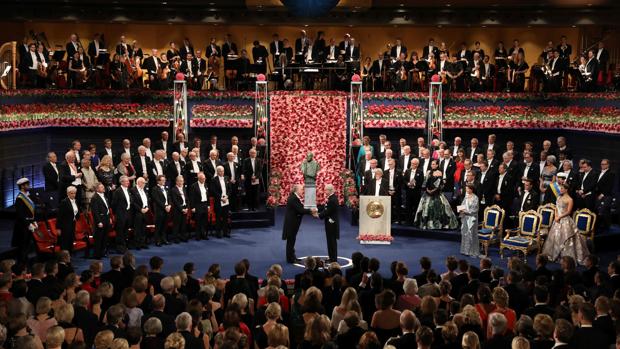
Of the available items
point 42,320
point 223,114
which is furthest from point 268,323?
point 223,114

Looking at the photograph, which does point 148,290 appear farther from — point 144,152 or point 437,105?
point 437,105

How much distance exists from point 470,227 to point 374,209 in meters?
2.04

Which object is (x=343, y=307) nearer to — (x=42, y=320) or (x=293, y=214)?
(x=42, y=320)

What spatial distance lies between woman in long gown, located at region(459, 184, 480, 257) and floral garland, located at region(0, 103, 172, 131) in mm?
10285

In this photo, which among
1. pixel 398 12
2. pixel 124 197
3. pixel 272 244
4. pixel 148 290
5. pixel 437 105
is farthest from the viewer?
pixel 398 12

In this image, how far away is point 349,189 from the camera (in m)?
19.8

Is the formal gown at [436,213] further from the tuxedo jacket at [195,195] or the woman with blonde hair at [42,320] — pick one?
the woman with blonde hair at [42,320]

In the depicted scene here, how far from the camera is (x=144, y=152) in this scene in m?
18.4

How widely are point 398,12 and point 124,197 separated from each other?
1298 cm

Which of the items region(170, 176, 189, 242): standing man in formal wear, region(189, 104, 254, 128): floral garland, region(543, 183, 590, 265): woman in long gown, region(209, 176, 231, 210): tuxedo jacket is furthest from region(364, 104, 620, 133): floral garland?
region(543, 183, 590, 265): woman in long gown

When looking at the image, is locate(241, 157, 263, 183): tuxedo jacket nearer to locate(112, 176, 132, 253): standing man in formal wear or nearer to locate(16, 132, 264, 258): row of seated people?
locate(16, 132, 264, 258): row of seated people

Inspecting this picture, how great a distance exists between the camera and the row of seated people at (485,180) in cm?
1697

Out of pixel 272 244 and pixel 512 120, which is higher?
pixel 512 120

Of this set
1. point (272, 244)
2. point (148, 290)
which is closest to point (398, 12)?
point (272, 244)
